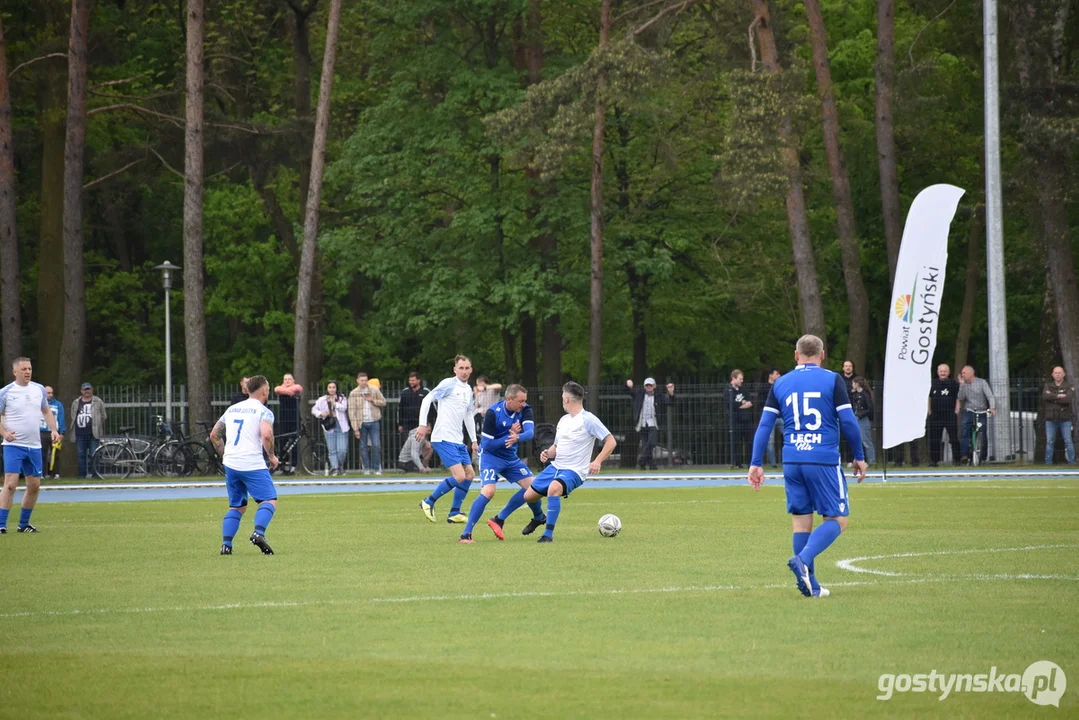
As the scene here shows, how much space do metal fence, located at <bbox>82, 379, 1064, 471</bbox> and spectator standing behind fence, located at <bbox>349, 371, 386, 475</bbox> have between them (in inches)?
37.1

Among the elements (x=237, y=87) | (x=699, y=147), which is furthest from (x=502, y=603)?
(x=237, y=87)

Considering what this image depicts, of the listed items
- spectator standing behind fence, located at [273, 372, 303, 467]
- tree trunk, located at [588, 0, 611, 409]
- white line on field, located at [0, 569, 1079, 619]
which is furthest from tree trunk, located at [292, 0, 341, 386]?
white line on field, located at [0, 569, 1079, 619]

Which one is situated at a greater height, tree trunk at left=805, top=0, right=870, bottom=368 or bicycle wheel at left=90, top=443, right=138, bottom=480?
tree trunk at left=805, top=0, right=870, bottom=368

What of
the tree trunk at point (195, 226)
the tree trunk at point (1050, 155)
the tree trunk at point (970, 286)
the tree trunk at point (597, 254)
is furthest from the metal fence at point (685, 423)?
the tree trunk at point (970, 286)

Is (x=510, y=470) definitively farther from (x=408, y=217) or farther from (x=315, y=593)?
(x=408, y=217)

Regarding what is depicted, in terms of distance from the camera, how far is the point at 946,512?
65.3 feet

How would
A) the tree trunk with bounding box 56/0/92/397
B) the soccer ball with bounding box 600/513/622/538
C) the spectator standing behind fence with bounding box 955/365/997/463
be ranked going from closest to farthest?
1. the soccer ball with bounding box 600/513/622/538
2. the spectator standing behind fence with bounding box 955/365/997/463
3. the tree trunk with bounding box 56/0/92/397

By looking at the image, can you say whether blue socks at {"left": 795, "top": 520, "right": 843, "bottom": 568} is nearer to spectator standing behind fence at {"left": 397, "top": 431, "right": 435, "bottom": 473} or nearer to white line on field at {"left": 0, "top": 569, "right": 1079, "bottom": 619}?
white line on field at {"left": 0, "top": 569, "right": 1079, "bottom": 619}

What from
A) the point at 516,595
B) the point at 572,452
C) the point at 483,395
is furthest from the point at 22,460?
the point at 483,395

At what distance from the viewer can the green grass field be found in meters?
7.27

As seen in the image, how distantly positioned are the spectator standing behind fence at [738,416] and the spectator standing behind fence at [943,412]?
3.88 meters

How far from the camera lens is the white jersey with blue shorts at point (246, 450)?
1477 cm

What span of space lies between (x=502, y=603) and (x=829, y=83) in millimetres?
27034

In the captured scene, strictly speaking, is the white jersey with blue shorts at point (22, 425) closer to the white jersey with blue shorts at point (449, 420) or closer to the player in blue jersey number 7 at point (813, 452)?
the white jersey with blue shorts at point (449, 420)
